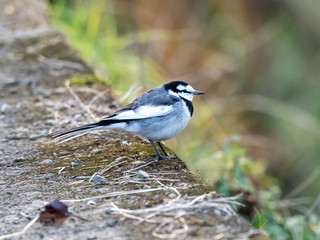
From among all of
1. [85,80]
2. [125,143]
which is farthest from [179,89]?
[85,80]

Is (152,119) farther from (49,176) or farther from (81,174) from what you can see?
(49,176)

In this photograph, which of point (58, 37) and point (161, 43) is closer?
point (58, 37)

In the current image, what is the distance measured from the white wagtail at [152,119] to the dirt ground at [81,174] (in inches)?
6.5

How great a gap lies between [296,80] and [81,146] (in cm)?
472

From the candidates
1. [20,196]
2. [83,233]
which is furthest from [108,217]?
[20,196]

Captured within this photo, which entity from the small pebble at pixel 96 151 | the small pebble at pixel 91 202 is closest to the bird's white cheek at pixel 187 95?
the small pebble at pixel 96 151

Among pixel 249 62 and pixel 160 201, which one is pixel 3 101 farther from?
pixel 249 62

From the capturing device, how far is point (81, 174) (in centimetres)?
310

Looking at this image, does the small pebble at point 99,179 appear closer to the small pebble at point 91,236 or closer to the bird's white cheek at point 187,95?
the small pebble at point 91,236

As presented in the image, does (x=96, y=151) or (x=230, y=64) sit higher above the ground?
(x=230, y=64)

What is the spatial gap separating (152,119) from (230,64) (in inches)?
151

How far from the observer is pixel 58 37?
5543 millimetres

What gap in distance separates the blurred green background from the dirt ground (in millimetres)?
544

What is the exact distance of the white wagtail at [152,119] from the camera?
331 cm
